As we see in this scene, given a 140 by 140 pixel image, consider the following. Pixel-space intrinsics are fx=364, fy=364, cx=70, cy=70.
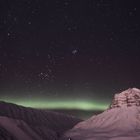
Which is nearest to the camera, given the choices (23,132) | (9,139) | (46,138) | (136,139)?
(9,139)

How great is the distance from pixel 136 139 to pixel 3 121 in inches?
3658

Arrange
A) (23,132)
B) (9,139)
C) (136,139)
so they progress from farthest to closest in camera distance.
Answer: (136,139), (23,132), (9,139)

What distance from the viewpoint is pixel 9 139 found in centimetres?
11306

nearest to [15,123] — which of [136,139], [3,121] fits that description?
[3,121]

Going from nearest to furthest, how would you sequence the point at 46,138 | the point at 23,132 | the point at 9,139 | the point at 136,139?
the point at 9,139 < the point at 23,132 < the point at 46,138 < the point at 136,139

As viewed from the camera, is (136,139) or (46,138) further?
(136,139)

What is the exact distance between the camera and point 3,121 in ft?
431

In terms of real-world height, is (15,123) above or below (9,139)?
above

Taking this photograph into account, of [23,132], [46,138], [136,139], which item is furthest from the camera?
[136,139]

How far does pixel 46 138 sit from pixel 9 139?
1616 inches

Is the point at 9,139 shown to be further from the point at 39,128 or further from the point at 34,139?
the point at 39,128

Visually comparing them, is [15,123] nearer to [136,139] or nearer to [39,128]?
[39,128]

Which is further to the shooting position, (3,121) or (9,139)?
(3,121)

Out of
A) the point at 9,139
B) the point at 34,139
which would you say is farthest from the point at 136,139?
the point at 9,139
